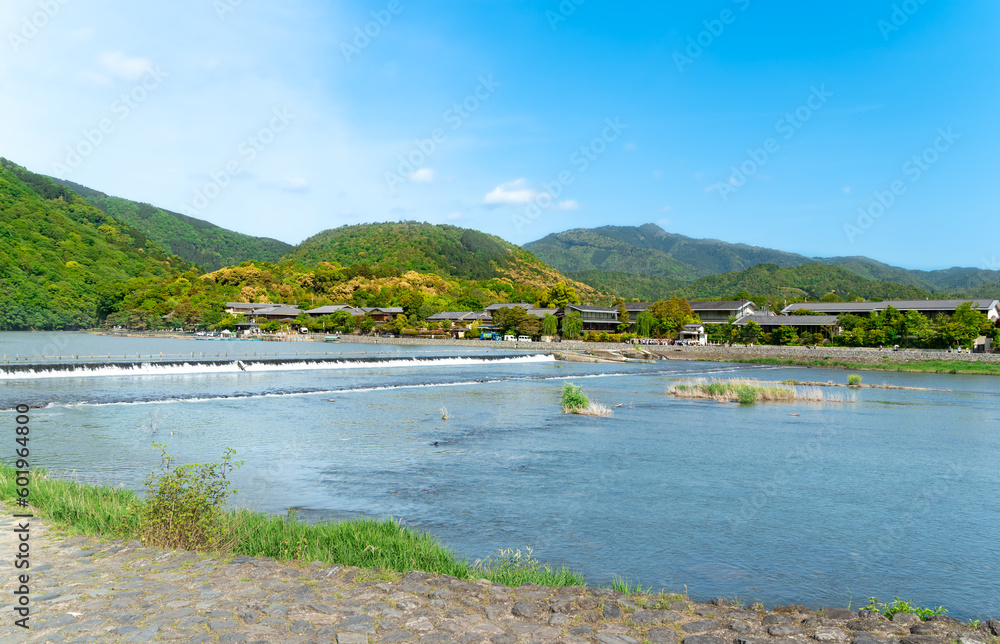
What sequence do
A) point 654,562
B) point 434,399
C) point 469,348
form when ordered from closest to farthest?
point 654,562 < point 434,399 < point 469,348

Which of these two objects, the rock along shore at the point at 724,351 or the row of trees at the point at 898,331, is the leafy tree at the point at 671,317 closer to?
the rock along shore at the point at 724,351

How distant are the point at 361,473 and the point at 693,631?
9.00m

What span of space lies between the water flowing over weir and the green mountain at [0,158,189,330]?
67579 millimetres

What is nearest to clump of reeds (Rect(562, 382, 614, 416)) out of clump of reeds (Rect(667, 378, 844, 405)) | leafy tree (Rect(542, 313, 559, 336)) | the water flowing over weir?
clump of reeds (Rect(667, 378, 844, 405))

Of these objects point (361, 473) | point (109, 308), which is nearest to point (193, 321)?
point (109, 308)

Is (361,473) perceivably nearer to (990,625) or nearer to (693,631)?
(693,631)

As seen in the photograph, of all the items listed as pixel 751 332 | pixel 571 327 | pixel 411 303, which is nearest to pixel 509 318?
pixel 571 327

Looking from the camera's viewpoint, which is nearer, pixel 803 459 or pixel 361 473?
pixel 361 473

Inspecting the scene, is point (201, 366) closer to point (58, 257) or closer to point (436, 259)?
point (58, 257)

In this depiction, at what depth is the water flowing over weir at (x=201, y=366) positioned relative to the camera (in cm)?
3023

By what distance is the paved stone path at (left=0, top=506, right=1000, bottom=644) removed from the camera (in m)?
4.59

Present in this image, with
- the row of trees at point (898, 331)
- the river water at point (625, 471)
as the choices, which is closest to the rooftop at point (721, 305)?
the row of trees at point (898, 331)

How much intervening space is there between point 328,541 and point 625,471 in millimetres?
8197

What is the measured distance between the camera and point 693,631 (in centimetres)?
504
